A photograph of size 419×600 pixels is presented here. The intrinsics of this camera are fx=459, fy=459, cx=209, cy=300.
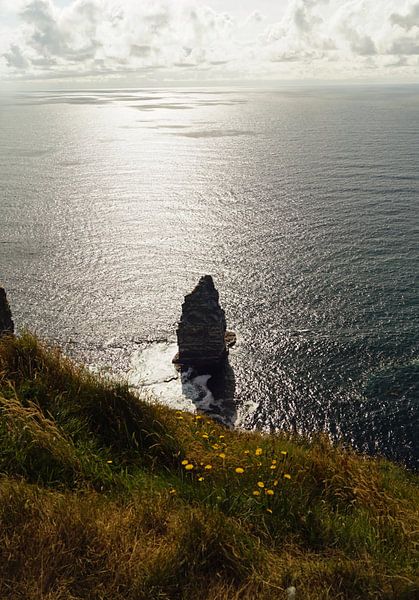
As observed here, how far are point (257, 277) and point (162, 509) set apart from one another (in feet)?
229

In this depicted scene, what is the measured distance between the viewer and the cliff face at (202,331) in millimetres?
53469

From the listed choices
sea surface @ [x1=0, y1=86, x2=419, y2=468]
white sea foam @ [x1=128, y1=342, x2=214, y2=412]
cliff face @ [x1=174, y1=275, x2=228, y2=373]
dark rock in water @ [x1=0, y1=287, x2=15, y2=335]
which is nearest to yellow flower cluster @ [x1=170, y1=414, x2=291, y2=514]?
sea surface @ [x1=0, y1=86, x2=419, y2=468]

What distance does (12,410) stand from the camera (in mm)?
11141

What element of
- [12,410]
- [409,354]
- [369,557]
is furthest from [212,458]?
[409,354]

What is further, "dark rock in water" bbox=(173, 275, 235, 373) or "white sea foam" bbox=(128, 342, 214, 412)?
"dark rock in water" bbox=(173, 275, 235, 373)

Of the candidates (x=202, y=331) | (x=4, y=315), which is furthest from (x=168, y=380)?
(x=4, y=315)

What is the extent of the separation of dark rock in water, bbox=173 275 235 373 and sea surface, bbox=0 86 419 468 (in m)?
2.75

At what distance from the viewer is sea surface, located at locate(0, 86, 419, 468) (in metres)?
50.6

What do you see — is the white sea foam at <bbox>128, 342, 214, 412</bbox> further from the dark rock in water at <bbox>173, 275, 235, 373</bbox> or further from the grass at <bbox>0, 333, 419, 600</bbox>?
the grass at <bbox>0, 333, 419, 600</bbox>

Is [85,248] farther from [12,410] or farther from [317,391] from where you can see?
[12,410]

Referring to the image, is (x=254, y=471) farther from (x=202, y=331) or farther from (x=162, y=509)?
(x=202, y=331)

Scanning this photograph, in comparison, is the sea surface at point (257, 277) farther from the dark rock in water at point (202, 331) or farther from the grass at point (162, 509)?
the grass at point (162, 509)

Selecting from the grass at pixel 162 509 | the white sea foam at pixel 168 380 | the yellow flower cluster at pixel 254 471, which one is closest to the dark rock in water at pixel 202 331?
the white sea foam at pixel 168 380

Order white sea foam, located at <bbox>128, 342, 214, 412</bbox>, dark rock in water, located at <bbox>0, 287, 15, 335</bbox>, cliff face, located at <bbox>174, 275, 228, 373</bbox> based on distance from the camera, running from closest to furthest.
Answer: dark rock in water, located at <bbox>0, 287, 15, 335</bbox> < white sea foam, located at <bbox>128, 342, 214, 412</bbox> < cliff face, located at <bbox>174, 275, 228, 373</bbox>
